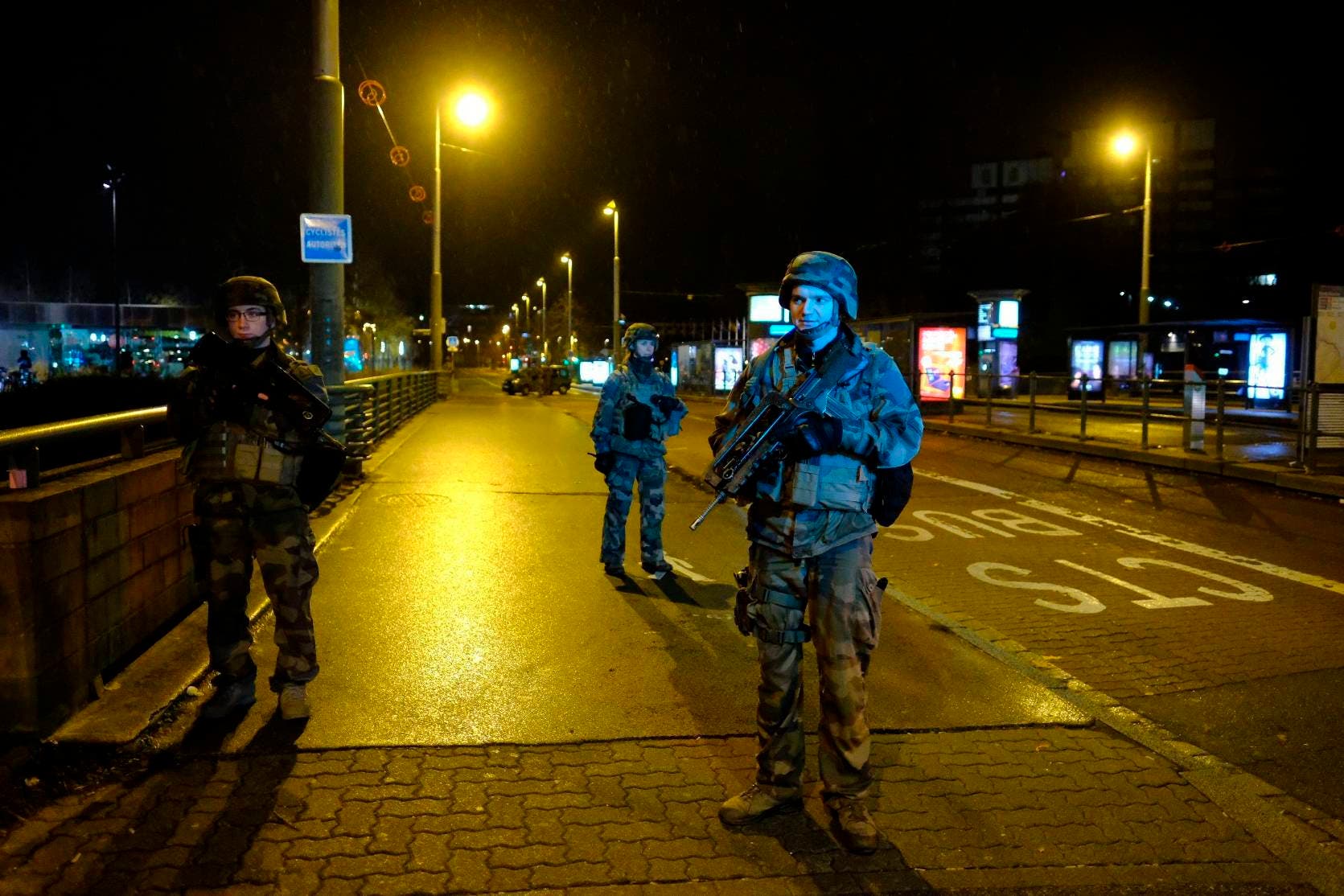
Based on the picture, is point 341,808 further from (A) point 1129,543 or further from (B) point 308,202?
(B) point 308,202

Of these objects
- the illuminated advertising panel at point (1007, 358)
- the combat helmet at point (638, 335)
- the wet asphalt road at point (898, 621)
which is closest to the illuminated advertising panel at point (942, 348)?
the illuminated advertising panel at point (1007, 358)

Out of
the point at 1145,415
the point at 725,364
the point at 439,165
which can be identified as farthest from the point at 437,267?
the point at 1145,415

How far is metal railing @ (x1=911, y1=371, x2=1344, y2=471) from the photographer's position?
1341cm

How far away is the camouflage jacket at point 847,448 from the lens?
11.8 ft

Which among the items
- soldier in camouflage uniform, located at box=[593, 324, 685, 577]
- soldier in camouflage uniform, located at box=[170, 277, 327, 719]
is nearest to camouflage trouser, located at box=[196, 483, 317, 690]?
soldier in camouflage uniform, located at box=[170, 277, 327, 719]

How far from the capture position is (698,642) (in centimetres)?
598

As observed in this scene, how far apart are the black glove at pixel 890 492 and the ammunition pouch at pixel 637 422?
Answer: 12.2 ft

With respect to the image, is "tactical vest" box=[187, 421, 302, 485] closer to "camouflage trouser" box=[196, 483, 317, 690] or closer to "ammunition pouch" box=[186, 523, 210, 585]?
"camouflage trouser" box=[196, 483, 317, 690]

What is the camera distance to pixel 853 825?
353 centimetres

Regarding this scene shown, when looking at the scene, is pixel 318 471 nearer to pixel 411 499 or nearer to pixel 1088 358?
pixel 411 499

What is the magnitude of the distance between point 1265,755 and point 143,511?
5267 mm

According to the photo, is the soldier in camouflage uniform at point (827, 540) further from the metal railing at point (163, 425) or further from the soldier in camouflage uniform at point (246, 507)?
the metal railing at point (163, 425)

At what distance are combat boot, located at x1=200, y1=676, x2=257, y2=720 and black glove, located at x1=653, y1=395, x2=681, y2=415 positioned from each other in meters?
3.47

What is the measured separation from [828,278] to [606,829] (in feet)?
6.66
